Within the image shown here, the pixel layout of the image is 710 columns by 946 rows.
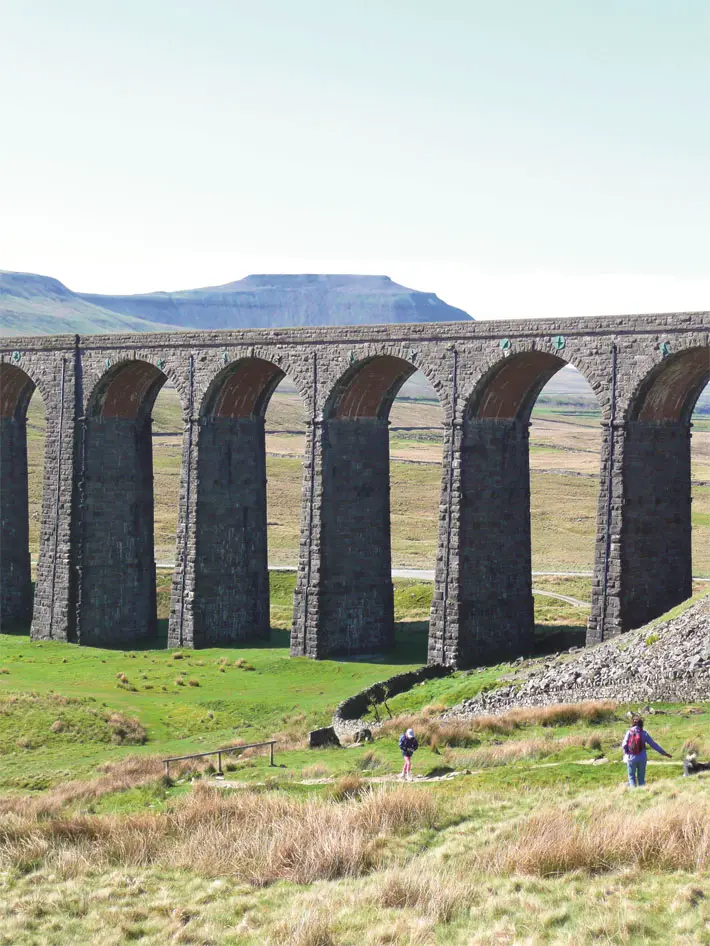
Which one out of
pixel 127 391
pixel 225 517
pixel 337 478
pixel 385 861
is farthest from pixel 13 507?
pixel 385 861

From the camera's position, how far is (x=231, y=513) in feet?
161

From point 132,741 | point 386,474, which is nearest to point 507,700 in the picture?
point 132,741

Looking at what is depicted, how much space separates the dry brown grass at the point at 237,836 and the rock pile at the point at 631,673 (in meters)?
10.8

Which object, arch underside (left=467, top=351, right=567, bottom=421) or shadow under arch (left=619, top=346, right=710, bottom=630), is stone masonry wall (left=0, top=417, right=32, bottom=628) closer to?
arch underside (left=467, top=351, right=567, bottom=421)

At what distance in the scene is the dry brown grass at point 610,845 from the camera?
16.1 metres

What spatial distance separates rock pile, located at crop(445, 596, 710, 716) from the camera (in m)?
29.1

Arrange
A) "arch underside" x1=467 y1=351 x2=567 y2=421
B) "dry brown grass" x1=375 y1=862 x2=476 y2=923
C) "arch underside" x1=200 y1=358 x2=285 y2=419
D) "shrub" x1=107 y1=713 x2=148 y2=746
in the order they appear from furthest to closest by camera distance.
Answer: "arch underside" x1=200 y1=358 x2=285 y2=419 < "arch underside" x1=467 y1=351 x2=567 y2=421 < "shrub" x1=107 y1=713 x2=148 y2=746 < "dry brown grass" x1=375 y1=862 x2=476 y2=923

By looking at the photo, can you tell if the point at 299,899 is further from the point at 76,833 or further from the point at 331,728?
the point at 331,728

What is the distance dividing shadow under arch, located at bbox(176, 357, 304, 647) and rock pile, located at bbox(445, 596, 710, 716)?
54.4 ft

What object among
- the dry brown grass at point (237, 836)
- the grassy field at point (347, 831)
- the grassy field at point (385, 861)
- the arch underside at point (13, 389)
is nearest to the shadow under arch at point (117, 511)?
the arch underside at point (13, 389)

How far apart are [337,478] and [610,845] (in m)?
29.1

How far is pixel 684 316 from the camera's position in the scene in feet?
117

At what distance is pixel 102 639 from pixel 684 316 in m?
28.3

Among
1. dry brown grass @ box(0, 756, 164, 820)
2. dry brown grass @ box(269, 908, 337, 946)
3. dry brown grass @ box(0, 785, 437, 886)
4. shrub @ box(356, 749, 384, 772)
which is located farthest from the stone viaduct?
dry brown grass @ box(269, 908, 337, 946)
